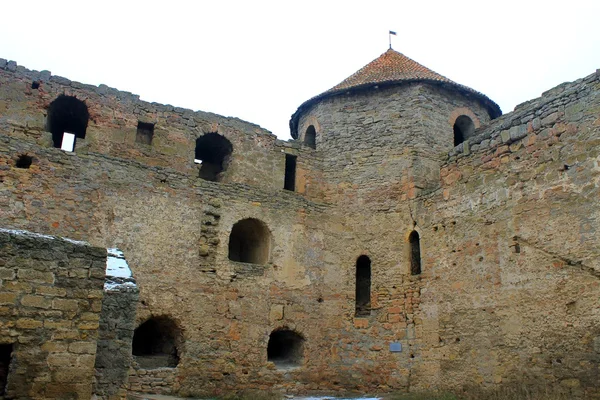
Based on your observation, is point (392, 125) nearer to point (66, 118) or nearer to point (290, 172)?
point (290, 172)

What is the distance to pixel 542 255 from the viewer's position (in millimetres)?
9328

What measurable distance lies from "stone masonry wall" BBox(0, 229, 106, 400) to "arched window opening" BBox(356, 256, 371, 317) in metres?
7.89

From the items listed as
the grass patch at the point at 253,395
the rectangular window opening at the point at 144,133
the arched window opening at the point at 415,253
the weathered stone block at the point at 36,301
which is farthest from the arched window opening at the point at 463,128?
the weathered stone block at the point at 36,301

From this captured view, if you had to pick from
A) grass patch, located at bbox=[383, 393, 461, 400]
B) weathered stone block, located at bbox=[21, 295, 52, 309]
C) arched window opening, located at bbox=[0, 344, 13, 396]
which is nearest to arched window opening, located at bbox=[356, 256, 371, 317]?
grass patch, located at bbox=[383, 393, 461, 400]

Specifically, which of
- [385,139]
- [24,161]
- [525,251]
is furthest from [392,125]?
[24,161]

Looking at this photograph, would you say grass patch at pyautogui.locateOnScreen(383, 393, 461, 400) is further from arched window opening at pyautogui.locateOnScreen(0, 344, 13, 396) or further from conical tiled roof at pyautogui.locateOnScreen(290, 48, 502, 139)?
conical tiled roof at pyautogui.locateOnScreen(290, 48, 502, 139)

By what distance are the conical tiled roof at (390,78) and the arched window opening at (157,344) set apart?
269 inches

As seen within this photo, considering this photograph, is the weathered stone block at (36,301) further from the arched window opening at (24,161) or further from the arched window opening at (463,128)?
the arched window opening at (463,128)

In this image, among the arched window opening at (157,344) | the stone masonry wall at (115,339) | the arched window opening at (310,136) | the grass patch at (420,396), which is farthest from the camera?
the arched window opening at (310,136)

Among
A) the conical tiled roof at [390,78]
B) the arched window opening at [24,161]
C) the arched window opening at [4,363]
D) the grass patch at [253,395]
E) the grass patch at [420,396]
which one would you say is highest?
the conical tiled roof at [390,78]

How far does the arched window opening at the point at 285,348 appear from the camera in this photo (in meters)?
12.4

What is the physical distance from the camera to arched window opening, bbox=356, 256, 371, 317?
13.0 metres

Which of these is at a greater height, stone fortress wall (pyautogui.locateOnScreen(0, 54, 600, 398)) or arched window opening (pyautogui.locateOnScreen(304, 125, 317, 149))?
arched window opening (pyautogui.locateOnScreen(304, 125, 317, 149))

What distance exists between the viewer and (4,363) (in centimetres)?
566
